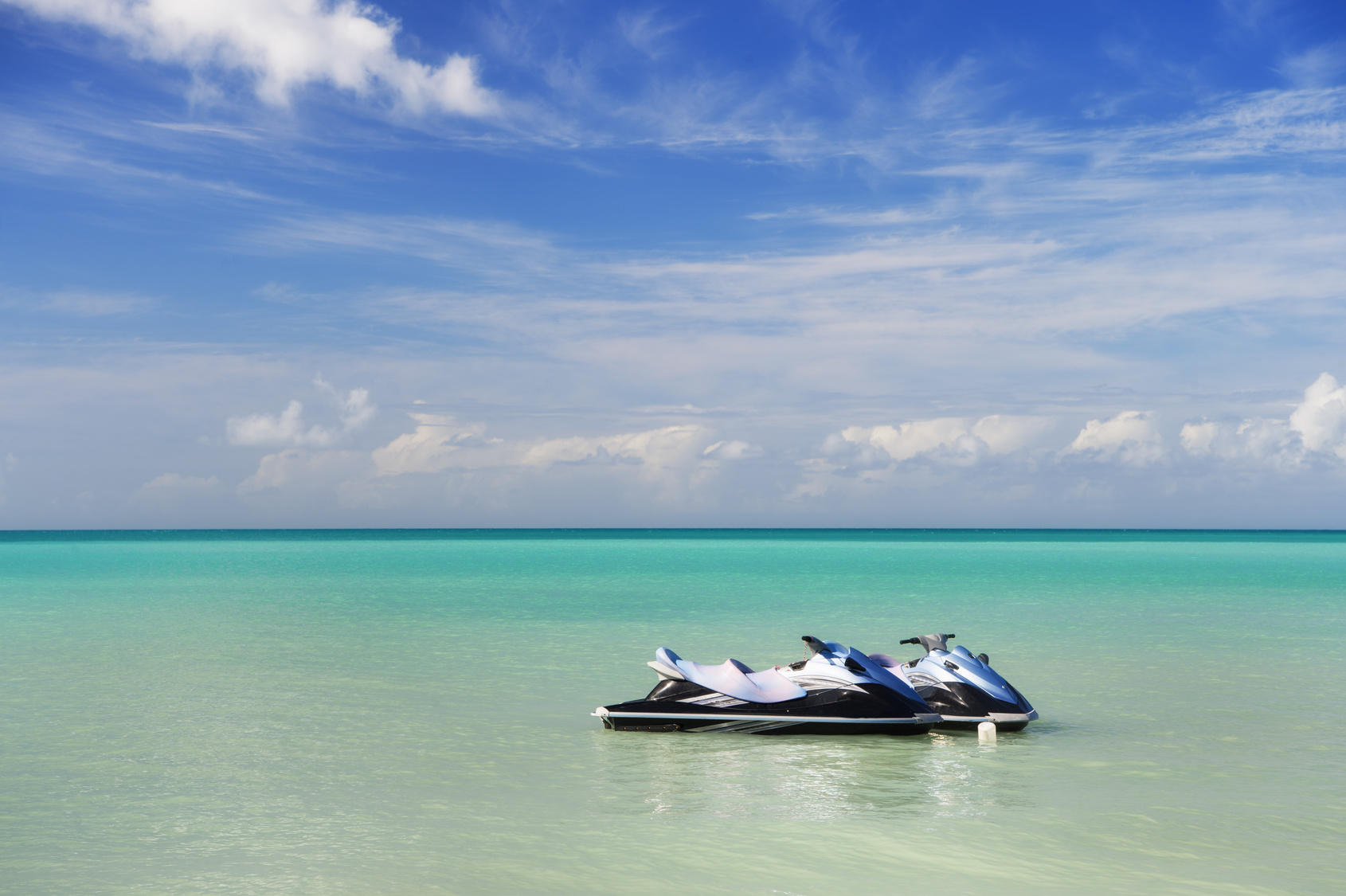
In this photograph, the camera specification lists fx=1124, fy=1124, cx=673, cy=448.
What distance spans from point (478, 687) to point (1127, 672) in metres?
8.50

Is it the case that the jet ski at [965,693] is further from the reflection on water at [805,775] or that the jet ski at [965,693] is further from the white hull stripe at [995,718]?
the reflection on water at [805,775]

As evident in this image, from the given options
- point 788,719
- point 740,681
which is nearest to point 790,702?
point 788,719

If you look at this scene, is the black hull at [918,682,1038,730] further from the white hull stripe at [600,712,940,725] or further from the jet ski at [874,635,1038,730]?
the white hull stripe at [600,712,940,725]

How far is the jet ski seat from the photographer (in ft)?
34.0

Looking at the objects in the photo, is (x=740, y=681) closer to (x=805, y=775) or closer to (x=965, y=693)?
(x=805, y=775)

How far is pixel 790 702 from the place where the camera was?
33.9 feet

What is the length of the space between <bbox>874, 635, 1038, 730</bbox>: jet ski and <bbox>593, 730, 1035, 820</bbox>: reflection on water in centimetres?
17

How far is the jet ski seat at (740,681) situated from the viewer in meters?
10.4

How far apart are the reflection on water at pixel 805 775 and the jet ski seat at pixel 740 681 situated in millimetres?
385

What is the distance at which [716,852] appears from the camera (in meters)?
6.68

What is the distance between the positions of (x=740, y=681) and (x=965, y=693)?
6.92 ft

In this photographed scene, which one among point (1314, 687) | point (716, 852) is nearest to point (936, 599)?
point (1314, 687)

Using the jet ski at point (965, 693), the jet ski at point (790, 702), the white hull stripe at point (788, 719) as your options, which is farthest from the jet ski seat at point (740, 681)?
the jet ski at point (965, 693)

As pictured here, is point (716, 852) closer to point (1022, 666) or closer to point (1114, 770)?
point (1114, 770)
